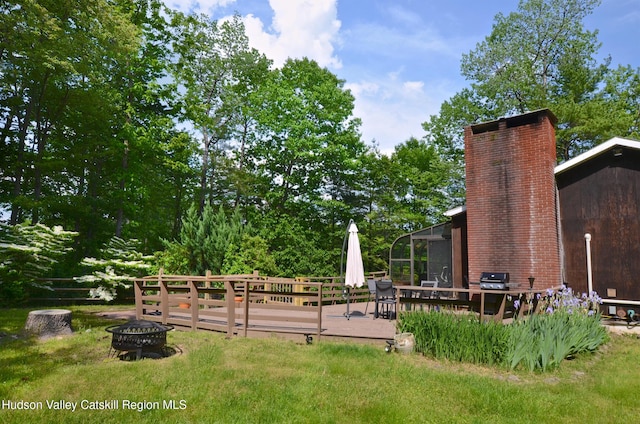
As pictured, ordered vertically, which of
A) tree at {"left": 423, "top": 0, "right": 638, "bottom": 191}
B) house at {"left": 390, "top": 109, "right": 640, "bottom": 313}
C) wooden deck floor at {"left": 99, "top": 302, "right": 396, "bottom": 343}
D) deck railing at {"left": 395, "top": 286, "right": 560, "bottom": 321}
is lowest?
wooden deck floor at {"left": 99, "top": 302, "right": 396, "bottom": 343}

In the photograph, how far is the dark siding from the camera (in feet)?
30.6

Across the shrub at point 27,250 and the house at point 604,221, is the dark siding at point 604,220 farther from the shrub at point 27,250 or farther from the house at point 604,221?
the shrub at point 27,250

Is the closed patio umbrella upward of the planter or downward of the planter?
upward

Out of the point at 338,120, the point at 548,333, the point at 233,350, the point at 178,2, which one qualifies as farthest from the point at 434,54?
the point at 178,2

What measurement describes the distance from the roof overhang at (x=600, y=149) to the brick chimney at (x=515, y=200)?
1.01 ft

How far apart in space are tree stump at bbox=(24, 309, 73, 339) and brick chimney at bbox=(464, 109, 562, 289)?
31.4ft

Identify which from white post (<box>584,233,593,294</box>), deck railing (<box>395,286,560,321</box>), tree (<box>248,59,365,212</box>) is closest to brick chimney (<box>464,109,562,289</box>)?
white post (<box>584,233,593,294</box>)

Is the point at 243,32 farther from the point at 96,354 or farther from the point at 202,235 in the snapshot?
the point at 96,354

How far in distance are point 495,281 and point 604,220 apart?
9.43 ft

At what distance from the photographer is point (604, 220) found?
968 cm

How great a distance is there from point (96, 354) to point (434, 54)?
487 inches

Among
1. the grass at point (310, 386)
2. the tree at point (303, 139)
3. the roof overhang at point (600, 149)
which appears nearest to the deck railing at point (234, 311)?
the grass at point (310, 386)

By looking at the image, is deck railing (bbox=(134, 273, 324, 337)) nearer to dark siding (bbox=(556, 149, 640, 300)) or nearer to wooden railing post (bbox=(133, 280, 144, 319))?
wooden railing post (bbox=(133, 280, 144, 319))

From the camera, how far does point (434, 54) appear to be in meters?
13.2
